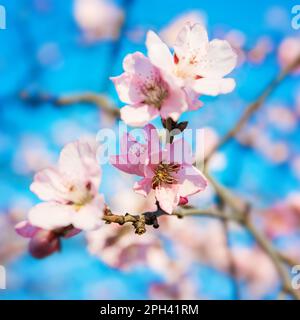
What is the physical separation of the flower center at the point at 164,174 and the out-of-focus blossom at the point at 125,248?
27.3 inches

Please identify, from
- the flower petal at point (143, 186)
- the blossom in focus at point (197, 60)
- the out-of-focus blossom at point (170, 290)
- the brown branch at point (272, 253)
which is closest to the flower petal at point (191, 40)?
the blossom in focus at point (197, 60)

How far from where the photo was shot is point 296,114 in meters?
4.50

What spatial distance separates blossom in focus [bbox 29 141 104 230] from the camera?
0.73 m

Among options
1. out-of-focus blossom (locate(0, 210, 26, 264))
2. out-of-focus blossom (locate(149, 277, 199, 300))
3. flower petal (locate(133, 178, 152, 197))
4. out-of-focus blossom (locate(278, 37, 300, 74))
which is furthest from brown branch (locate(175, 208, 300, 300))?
out-of-focus blossom (locate(278, 37, 300, 74))

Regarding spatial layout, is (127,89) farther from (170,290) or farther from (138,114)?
(170,290)

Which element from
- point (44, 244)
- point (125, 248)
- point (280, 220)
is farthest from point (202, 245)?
point (44, 244)

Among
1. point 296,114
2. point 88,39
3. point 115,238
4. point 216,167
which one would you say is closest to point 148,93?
point 115,238

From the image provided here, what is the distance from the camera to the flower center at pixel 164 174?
32.2 inches

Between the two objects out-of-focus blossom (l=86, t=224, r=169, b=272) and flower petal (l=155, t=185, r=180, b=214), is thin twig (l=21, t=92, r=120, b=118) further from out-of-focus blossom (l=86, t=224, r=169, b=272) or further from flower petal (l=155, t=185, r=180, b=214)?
flower petal (l=155, t=185, r=180, b=214)

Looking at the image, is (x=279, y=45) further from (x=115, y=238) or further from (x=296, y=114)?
(x=115, y=238)

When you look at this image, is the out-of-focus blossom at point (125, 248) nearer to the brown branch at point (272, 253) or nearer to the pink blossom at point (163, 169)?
the brown branch at point (272, 253)

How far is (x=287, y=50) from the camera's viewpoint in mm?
3736

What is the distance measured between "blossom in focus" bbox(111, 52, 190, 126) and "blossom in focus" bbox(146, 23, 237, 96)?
0.02 metres

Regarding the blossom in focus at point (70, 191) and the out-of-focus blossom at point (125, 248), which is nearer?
the blossom in focus at point (70, 191)
